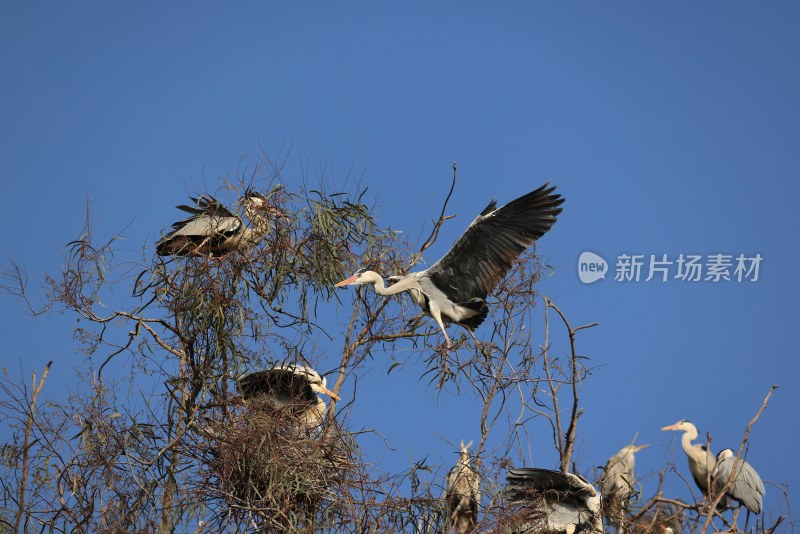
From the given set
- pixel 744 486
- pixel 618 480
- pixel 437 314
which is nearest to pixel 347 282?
pixel 437 314

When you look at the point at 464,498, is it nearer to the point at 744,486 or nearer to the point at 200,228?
the point at 200,228

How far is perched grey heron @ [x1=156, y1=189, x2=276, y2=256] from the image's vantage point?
5.85m

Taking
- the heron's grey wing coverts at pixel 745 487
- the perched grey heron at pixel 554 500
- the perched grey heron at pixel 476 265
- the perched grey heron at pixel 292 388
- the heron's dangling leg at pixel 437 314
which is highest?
the perched grey heron at pixel 476 265

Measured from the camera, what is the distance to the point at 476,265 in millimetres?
6277

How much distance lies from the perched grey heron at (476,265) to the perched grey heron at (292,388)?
51 centimetres

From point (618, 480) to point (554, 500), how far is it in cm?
178

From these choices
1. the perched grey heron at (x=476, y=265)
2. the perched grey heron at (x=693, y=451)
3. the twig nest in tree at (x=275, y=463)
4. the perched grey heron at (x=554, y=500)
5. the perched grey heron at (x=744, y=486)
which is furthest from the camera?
the perched grey heron at (x=693, y=451)

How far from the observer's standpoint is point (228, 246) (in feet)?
19.7

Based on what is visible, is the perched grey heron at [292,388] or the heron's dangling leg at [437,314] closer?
the perched grey heron at [292,388]

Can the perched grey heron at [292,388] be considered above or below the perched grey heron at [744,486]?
below

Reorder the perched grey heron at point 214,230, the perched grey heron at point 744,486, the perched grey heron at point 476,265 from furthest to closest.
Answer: the perched grey heron at point 744,486 → the perched grey heron at point 476,265 → the perched grey heron at point 214,230

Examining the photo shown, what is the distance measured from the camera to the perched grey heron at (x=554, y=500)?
5.48m

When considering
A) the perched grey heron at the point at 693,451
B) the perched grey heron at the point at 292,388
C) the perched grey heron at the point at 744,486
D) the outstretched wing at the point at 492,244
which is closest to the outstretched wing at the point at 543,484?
the perched grey heron at the point at 292,388

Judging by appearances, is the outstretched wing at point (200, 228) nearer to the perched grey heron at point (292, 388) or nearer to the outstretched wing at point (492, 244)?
the perched grey heron at point (292, 388)
